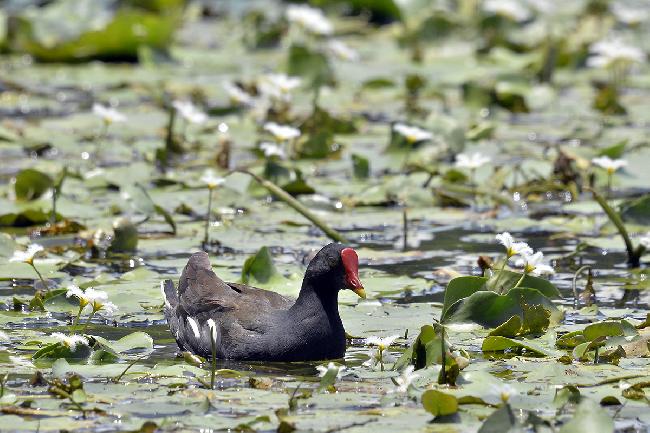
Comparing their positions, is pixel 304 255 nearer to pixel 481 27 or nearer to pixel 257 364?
pixel 257 364

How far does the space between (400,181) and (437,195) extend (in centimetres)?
25

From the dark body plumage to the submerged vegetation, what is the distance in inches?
3.7

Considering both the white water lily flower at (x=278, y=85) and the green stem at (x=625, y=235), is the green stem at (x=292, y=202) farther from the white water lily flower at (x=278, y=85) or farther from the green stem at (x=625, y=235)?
the white water lily flower at (x=278, y=85)

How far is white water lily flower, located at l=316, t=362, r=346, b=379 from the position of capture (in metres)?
4.99

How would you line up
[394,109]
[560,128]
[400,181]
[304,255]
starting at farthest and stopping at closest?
[394,109]
[560,128]
[400,181]
[304,255]

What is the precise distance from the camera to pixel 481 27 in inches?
614

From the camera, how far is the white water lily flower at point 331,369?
4.99 metres

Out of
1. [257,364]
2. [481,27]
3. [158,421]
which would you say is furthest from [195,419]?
[481,27]

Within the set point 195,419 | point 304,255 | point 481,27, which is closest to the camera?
point 195,419

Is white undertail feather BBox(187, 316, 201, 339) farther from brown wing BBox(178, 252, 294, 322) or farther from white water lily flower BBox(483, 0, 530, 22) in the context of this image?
white water lily flower BBox(483, 0, 530, 22)

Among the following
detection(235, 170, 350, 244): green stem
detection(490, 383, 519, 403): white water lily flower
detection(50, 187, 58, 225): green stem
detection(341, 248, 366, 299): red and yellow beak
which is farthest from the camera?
detection(50, 187, 58, 225): green stem

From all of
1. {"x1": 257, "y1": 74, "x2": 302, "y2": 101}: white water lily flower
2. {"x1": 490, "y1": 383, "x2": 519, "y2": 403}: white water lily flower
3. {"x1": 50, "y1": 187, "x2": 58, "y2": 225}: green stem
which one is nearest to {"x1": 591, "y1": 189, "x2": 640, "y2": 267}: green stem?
{"x1": 490, "y1": 383, "x2": 519, "y2": 403}: white water lily flower

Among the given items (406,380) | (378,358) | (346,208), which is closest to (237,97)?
(346,208)

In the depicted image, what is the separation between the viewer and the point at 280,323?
231 inches
